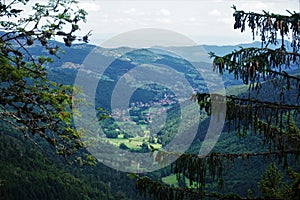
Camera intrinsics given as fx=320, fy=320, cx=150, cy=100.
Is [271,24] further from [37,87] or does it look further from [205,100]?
[37,87]

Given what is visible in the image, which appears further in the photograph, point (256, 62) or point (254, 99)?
point (254, 99)

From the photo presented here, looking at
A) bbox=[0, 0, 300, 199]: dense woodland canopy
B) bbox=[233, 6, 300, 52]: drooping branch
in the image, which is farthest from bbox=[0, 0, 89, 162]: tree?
bbox=[233, 6, 300, 52]: drooping branch

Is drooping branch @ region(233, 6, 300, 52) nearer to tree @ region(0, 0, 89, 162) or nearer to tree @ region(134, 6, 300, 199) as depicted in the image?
tree @ region(134, 6, 300, 199)

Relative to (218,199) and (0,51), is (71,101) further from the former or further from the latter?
(218,199)

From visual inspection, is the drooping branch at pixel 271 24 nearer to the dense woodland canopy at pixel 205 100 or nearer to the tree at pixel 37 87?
the dense woodland canopy at pixel 205 100

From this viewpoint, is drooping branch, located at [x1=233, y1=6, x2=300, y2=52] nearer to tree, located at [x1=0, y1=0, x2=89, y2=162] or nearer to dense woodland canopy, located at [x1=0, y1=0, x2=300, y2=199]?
dense woodland canopy, located at [x1=0, y1=0, x2=300, y2=199]

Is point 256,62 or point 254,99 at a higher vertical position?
point 256,62

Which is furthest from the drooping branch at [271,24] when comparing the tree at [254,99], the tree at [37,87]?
the tree at [37,87]

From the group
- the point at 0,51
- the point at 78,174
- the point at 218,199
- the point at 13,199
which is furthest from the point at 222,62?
the point at 78,174

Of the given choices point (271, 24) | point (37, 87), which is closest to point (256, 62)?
point (271, 24)

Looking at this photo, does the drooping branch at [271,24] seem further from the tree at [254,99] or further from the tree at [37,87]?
the tree at [37,87]

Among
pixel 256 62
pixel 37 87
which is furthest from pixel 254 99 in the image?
pixel 37 87

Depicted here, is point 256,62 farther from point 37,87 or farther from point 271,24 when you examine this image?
point 37,87
